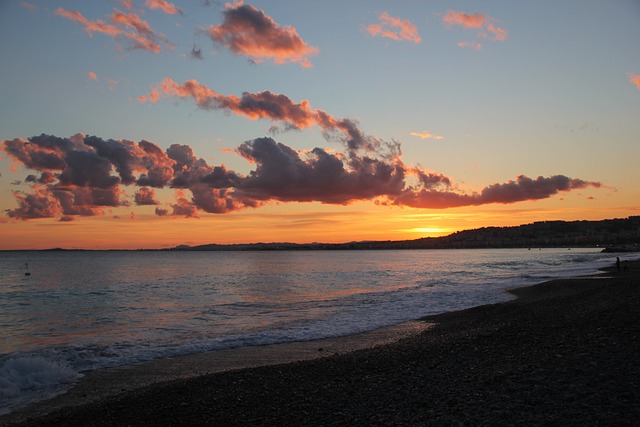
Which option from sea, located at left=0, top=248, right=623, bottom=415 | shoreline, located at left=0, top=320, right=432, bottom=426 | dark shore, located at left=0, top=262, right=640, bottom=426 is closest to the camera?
dark shore, located at left=0, top=262, right=640, bottom=426

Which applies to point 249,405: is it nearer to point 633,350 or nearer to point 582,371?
point 582,371

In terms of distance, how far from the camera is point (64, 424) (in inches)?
360

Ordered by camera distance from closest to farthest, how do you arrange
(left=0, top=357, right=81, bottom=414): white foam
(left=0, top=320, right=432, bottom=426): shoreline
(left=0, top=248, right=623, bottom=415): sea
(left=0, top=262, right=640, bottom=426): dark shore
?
(left=0, top=262, right=640, bottom=426): dark shore
(left=0, top=320, right=432, bottom=426): shoreline
(left=0, top=357, right=81, bottom=414): white foam
(left=0, top=248, right=623, bottom=415): sea

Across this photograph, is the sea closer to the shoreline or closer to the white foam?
the white foam

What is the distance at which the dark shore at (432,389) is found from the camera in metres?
7.55

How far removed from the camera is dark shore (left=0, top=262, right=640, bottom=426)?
297 inches

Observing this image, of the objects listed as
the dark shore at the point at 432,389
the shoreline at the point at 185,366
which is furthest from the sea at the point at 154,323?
the dark shore at the point at 432,389

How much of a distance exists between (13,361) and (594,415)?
647 inches

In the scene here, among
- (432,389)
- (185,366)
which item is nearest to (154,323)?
(185,366)

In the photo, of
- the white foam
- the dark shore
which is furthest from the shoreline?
the dark shore

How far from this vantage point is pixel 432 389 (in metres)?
9.16

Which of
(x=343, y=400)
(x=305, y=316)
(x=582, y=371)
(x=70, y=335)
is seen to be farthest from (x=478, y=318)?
(x=70, y=335)

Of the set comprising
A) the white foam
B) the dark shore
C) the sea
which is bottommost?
the sea

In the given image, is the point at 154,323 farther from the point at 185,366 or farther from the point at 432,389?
the point at 432,389
